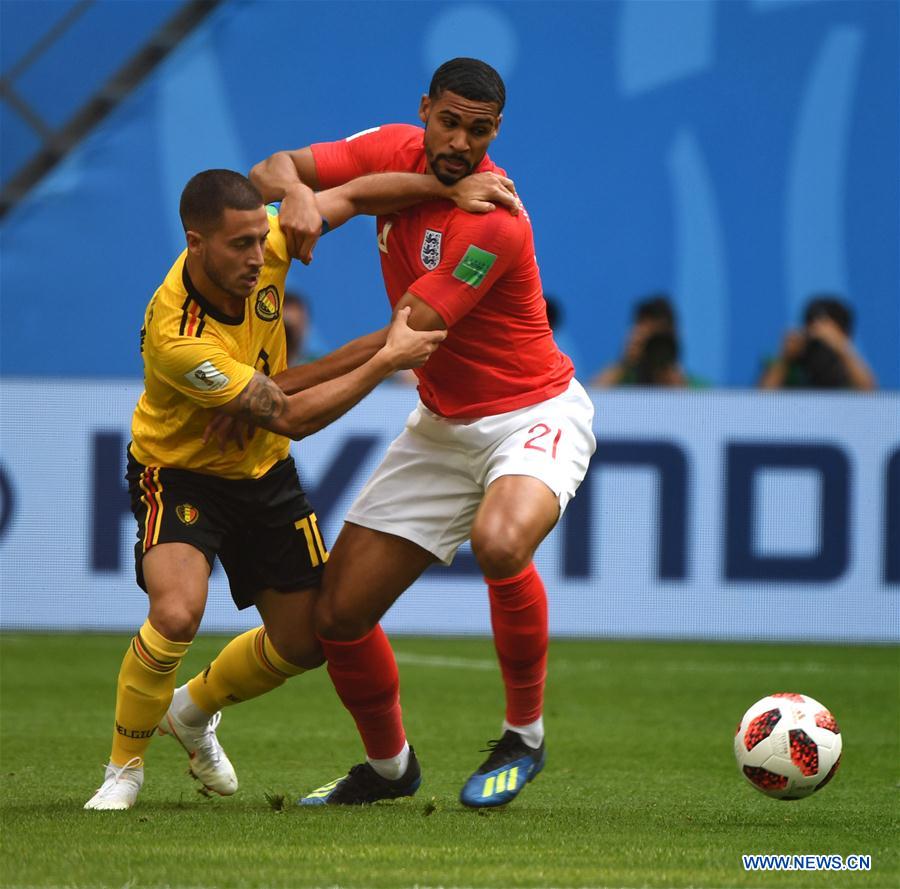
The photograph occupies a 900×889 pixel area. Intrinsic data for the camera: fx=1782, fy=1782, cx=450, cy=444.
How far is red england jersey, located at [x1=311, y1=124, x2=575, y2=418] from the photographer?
5.02m

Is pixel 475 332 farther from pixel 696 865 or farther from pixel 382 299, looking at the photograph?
pixel 382 299

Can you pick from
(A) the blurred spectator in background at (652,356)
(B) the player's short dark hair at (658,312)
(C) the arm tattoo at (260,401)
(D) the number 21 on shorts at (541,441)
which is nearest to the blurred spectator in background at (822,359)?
(A) the blurred spectator in background at (652,356)

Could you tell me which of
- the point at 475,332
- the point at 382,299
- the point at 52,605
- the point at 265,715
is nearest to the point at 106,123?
the point at 382,299

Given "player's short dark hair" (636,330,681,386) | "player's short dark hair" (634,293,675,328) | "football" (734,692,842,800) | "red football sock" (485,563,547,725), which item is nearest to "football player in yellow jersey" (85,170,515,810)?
"red football sock" (485,563,547,725)

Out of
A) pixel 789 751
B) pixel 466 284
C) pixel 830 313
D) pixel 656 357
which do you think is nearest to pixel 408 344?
pixel 466 284

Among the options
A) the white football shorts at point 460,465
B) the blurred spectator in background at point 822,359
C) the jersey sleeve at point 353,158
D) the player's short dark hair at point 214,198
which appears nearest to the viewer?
the player's short dark hair at point 214,198

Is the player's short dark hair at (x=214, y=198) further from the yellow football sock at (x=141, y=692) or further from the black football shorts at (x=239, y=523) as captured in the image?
the yellow football sock at (x=141, y=692)

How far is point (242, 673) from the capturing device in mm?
5238

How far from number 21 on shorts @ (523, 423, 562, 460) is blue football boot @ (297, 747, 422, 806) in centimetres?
99

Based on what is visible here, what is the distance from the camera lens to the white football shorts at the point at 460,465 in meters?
5.12

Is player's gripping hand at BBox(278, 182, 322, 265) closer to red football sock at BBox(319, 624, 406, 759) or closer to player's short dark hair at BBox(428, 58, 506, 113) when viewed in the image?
player's short dark hair at BBox(428, 58, 506, 113)

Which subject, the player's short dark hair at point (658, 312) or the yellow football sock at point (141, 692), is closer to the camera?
the yellow football sock at point (141, 692)

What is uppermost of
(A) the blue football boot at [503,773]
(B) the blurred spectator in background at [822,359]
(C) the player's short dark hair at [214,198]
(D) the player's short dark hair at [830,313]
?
(C) the player's short dark hair at [214,198]

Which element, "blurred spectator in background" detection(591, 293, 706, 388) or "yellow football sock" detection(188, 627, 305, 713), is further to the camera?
"blurred spectator in background" detection(591, 293, 706, 388)
